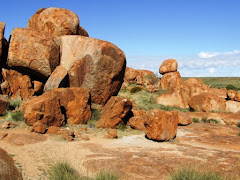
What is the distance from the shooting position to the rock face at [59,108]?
10883 millimetres

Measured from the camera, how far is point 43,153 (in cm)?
757

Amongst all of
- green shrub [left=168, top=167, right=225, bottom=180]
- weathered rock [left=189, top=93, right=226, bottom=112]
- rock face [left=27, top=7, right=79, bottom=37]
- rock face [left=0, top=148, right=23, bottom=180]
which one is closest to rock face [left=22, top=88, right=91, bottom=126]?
rock face [left=27, top=7, right=79, bottom=37]

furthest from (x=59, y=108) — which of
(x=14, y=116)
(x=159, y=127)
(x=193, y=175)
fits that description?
(x=193, y=175)

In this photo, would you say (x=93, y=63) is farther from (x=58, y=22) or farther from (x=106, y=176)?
(x=106, y=176)

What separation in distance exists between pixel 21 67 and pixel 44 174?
9.74 metres

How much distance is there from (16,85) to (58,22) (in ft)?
14.6

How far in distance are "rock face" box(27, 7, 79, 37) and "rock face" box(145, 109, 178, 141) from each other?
27.0ft

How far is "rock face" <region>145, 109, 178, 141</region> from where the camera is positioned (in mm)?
10234

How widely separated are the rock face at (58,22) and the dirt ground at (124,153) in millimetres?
7198

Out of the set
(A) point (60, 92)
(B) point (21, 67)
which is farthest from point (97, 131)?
(B) point (21, 67)

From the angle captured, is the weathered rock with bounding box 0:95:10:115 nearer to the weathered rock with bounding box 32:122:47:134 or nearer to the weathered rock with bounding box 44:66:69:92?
the weathered rock with bounding box 44:66:69:92

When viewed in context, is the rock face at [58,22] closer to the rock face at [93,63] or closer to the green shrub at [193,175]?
the rock face at [93,63]

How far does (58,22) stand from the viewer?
50.9 ft

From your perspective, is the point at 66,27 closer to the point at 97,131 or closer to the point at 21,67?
the point at 21,67
